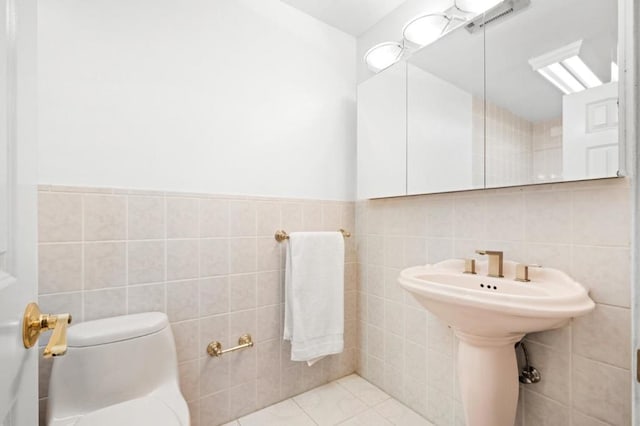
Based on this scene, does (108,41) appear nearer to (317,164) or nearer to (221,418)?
(317,164)

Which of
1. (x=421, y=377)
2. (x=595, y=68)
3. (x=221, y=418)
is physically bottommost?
(x=221, y=418)

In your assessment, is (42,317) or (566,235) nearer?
(42,317)

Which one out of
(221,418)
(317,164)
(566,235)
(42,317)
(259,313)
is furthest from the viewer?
(317,164)

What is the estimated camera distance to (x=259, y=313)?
153cm

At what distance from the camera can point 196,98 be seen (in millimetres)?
1371

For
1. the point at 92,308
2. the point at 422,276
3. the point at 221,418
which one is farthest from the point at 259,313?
the point at 422,276

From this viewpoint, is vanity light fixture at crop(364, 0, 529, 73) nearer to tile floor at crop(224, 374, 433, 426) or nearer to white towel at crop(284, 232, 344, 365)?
white towel at crop(284, 232, 344, 365)

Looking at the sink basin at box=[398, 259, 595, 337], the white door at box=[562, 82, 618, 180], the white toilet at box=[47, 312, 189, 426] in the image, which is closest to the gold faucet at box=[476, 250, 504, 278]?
the sink basin at box=[398, 259, 595, 337]

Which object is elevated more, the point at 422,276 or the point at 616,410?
the point at 422,276

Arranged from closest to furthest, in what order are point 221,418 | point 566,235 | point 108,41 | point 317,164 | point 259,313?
1. point 566,235
2. point 108,41
3. point 221,418
4. point 259,313
5. point 317,164

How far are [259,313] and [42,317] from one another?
111 cm

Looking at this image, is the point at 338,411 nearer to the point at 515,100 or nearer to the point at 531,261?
the point at 531,261

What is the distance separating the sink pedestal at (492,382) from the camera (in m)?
1.02

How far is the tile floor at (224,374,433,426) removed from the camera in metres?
1.44
